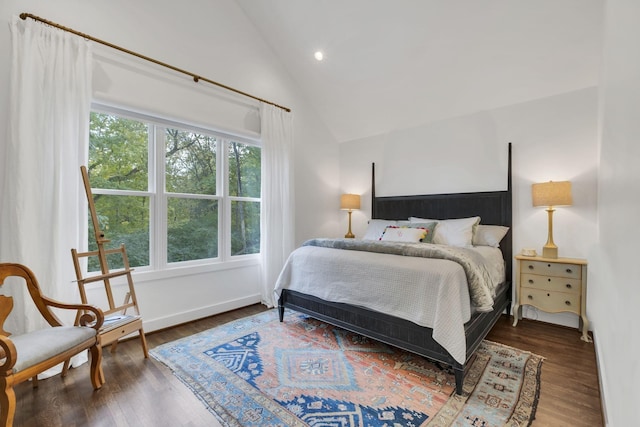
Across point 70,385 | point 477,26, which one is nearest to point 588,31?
point 477,26

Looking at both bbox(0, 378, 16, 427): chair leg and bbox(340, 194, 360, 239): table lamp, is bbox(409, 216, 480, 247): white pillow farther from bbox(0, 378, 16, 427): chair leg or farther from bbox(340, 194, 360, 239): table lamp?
bbox(0, 378, 16, 427): chair leg

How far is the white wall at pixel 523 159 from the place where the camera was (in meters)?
2.79

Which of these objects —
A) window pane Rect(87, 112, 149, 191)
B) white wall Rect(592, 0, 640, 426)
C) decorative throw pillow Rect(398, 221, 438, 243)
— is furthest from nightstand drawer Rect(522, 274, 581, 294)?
window pane Rect(87, 112, 149, 191)

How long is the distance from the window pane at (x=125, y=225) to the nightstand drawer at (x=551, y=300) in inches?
149

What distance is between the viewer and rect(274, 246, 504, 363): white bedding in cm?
178

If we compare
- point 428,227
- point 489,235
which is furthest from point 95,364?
point 489,235

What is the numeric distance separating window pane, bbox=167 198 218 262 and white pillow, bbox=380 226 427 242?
6.57 ft

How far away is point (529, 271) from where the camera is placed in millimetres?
2805

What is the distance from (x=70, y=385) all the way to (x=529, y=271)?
3.91 meters

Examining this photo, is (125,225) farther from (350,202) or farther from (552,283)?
(552,283)

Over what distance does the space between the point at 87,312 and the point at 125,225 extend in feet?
3.21

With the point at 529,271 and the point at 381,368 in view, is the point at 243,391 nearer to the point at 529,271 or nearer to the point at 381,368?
the point at 381,368

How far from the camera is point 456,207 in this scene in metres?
3.59

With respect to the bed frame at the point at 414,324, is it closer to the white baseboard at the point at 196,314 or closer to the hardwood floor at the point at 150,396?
the hardwood floor at the point at 150,396
